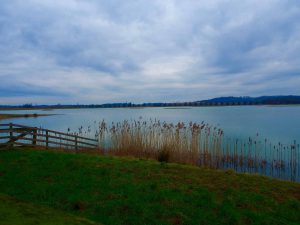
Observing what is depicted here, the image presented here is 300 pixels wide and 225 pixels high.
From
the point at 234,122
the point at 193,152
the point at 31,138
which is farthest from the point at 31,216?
the point at 234,122

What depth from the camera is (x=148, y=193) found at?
6.34 meters

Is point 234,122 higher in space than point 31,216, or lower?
lower

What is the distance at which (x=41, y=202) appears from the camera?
227 inches

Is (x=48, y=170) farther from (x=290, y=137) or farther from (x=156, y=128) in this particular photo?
(x=290, y=137)

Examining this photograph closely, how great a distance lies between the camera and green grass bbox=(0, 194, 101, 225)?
4.17 m

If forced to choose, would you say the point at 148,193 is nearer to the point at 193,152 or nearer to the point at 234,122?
the point at 193,152

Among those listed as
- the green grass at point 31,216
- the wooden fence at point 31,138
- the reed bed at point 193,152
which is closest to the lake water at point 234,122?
the reed bed at point 193,152

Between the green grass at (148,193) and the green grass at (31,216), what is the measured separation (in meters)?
0.58

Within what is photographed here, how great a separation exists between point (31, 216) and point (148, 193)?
2.70m

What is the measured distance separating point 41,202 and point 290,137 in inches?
877

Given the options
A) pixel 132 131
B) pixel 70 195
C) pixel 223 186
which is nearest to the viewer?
pixel 70 195

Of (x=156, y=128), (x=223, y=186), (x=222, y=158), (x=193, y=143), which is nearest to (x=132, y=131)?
(x=156, y=128)

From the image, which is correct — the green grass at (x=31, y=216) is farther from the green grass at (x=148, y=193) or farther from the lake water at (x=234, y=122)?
the lake water at (x=234, y=122)

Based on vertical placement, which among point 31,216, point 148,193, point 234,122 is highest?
point 31,216
